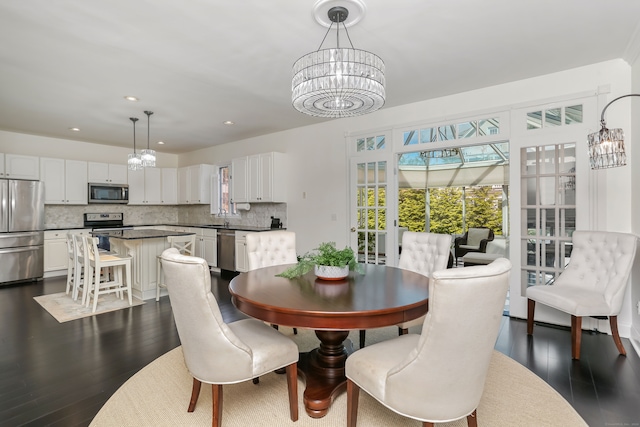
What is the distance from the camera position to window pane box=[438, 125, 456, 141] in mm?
3975

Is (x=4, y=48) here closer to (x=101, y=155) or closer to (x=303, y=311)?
(x=303, y=311)

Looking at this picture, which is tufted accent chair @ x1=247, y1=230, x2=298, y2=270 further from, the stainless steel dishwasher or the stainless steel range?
the stainless steel range

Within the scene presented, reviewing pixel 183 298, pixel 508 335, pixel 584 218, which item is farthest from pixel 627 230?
pixel 183 298

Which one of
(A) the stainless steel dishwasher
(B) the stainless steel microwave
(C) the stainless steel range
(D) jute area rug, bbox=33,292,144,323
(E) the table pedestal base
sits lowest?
(D) jute area rug, bbox=33,292,144,323

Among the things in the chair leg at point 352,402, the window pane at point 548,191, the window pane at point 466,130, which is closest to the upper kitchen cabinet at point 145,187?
the window pane at point 466,130

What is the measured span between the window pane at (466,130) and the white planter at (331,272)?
2.57 meters

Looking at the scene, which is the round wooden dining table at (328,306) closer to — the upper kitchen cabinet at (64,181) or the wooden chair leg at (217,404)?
the wooden chair leg at (217,404)

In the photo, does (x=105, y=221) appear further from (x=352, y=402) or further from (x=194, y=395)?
(x=352, y=402)

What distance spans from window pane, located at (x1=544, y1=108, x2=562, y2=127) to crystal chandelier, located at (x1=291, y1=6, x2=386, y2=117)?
2.30 meters

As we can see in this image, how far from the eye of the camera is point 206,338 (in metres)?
1.65

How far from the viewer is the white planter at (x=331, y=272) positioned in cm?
224

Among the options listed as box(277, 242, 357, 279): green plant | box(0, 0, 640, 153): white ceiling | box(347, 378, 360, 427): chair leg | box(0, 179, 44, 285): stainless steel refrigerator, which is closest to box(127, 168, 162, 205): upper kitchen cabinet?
box(0, 179, 44, 285): stainless steel refrigerator

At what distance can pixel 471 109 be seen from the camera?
3826 millimetres

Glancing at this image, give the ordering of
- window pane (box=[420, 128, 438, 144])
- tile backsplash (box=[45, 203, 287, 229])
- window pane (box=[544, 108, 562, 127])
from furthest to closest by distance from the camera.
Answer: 1. tile backsplash (box=[45, 203, 287, 229])
2. window pane (box=[420, 128, 438, 144])
3. window pane (box=[544, 108, 562, 127])
